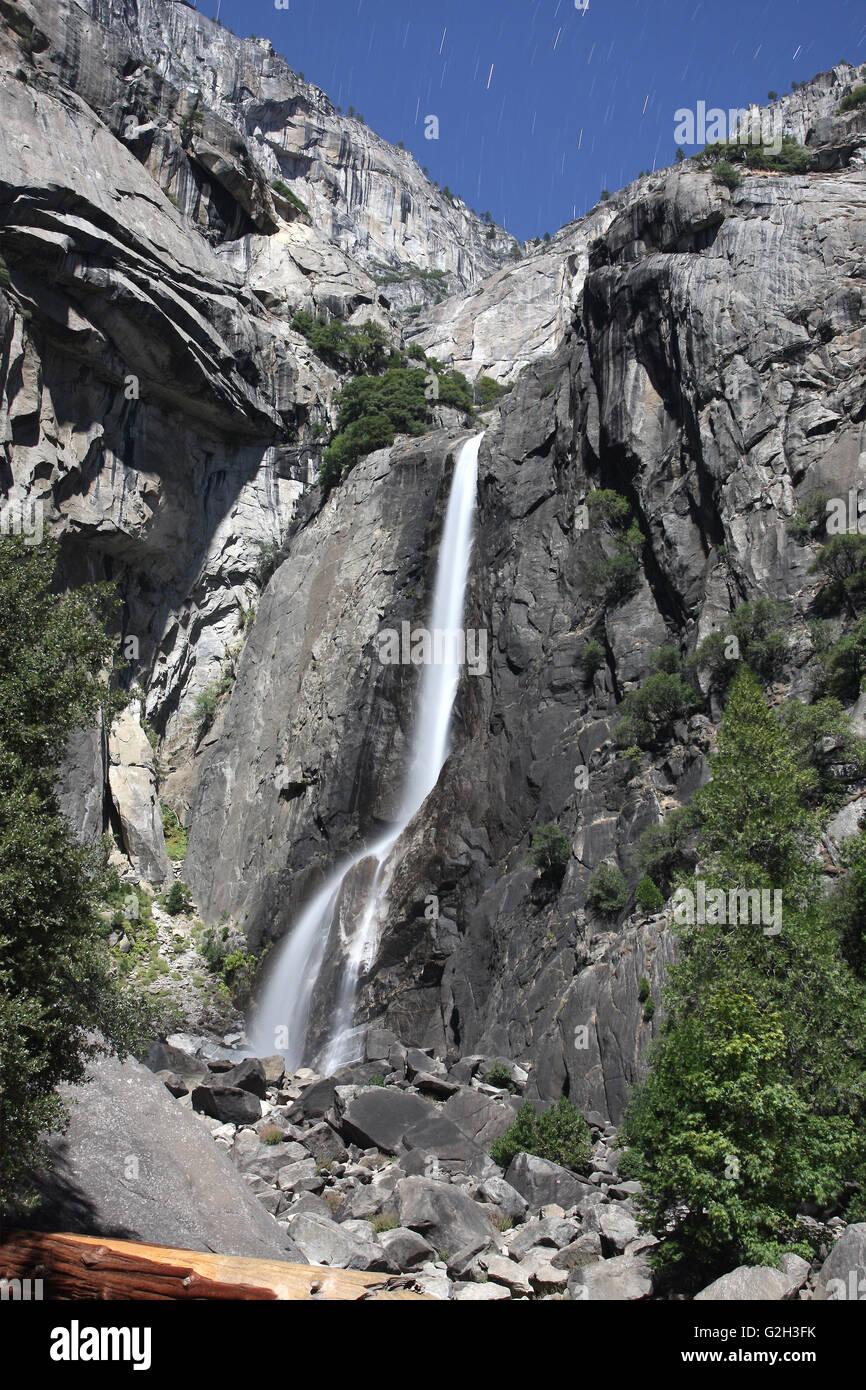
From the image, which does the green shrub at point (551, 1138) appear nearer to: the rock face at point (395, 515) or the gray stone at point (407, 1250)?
the rock face at point (395, 515)

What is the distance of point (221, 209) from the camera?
6028 centimetres

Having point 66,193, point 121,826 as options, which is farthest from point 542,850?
point 66,193

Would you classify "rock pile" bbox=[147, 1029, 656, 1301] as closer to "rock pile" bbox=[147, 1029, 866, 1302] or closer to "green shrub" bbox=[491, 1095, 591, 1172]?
"rock pile" bbox=[147, 1029, 866, 1302]

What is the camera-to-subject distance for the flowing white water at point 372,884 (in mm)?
31203

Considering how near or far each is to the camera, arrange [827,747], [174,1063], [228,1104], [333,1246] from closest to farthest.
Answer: [333,1246] → [827,747] → [228,1104] → [174,1063]

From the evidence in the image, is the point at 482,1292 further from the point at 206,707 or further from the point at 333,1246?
the point at 206,707

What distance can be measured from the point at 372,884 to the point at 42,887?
74.8 feet

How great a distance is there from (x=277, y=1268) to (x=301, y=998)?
25.4 meters

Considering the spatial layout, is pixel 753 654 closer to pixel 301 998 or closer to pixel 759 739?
pixel 759 739

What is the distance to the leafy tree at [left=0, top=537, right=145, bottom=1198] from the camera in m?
10.2

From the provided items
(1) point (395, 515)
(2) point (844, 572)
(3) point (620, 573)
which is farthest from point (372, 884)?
(1) point (395, 515)

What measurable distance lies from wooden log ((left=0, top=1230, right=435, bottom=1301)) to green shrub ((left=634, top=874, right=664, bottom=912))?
14065 millimetres

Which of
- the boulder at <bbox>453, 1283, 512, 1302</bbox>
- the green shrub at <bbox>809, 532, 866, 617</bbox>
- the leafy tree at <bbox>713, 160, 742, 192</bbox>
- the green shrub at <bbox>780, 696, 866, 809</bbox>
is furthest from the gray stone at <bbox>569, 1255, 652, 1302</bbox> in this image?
the leafy tree at <bbox>713, 160, 742, 192</bbox>

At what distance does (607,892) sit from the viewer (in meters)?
23.8
